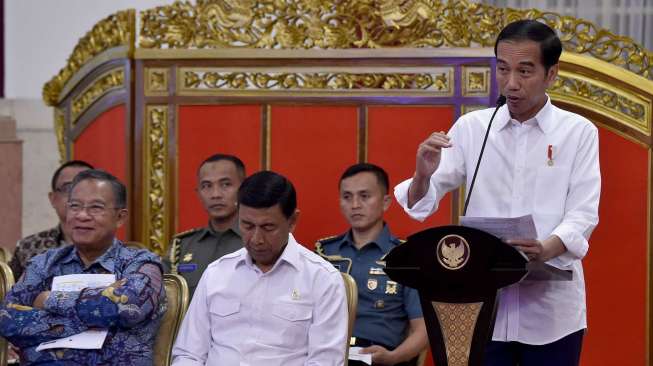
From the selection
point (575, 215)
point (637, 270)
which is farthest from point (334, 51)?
point (575, 215)

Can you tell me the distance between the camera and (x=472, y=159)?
9.85 ft

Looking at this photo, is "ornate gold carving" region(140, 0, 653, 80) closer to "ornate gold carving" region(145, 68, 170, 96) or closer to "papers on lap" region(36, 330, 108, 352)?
"ornate gold carving" region(145, 68, 170, 96)

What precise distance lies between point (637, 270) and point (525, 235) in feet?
7.53

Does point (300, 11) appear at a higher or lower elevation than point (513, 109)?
higher

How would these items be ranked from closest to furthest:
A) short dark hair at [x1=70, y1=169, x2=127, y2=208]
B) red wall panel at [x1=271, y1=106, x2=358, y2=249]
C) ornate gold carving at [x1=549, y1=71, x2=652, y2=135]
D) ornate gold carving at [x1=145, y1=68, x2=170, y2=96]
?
1. short dark hair at [x1=70, y1=169, x2=127, y2=208]
2. ornate gold carving at [x1=549, y1=71, x2=652, y2=135]
3. red wall panel at [x1=271, y1=106, x2=358, y2=249]
4. ornate gold carving at [x1=145, y1=68, x2=170, y2=96]

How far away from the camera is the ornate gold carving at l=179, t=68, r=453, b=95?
504cm

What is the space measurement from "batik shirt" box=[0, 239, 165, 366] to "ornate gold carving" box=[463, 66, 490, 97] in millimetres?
1967

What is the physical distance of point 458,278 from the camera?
2.77 metres

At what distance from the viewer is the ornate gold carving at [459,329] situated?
9.02ft

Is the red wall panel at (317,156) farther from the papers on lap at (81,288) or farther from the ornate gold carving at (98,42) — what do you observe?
the papers on lap at (81,288)

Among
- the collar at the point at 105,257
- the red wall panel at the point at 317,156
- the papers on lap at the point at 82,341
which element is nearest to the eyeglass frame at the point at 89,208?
the collar at the point at 105,257

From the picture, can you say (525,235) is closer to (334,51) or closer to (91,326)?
(91,326)

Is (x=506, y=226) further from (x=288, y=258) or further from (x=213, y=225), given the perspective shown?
(x=213, y=225)

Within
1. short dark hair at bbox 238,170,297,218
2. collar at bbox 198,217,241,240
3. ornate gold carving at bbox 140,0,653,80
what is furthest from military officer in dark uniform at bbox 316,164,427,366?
short dark hair at bbox 238,170,297,218
